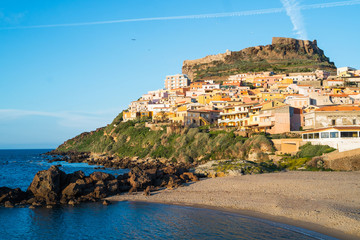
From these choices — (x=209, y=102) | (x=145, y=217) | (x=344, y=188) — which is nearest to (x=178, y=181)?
(x=145, y=217)

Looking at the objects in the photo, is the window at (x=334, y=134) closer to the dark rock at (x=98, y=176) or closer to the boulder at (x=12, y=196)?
the dark rock at (x=98, y=176)

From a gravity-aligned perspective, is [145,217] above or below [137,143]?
below

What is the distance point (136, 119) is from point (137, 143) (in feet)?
54.9

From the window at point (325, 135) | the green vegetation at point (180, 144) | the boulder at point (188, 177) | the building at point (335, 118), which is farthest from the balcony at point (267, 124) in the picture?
the boulder at point (188, 177)

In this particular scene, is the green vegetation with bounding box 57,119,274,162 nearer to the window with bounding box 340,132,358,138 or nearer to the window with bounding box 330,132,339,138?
the window with bounding box 330,132,339,138

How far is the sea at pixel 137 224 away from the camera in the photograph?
58.5 ft

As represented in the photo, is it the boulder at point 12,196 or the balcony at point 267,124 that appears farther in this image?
the balcony at point 267,124

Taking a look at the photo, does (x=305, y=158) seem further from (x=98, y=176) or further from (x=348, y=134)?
(x=98, y=176)

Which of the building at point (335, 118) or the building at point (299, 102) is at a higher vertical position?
the building at point (299, 102)

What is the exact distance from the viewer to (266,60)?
13150cm

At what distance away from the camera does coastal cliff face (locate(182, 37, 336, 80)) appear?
407 feet

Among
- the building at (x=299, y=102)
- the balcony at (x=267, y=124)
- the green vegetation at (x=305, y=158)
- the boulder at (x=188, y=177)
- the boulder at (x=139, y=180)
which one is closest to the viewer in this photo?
the boulder at (x=139, y=180)

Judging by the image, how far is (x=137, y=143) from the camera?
67.1m

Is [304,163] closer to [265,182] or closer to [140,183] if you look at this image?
[265,182]
